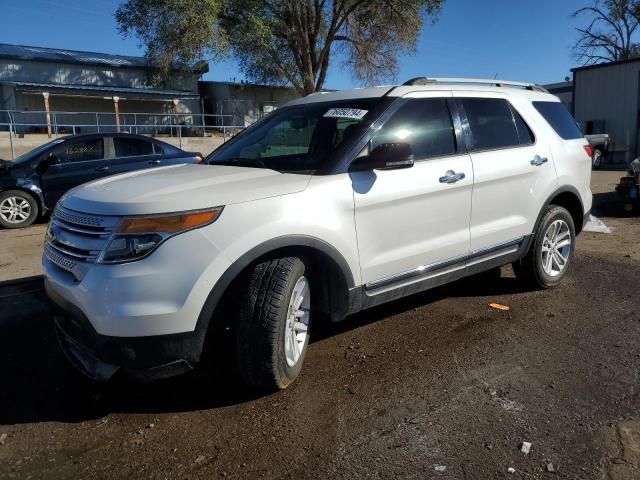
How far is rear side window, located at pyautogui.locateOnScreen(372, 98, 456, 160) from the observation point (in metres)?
3.90

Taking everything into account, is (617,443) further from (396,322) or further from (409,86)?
(409,86)

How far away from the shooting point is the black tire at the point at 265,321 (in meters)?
3.08

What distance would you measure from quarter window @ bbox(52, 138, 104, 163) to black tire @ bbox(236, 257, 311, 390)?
779cm

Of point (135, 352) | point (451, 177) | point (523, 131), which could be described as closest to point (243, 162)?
point (451, 177)

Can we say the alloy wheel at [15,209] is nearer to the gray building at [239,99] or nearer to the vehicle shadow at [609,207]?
the vehicle shadow at [609,207]

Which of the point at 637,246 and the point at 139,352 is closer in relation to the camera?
the point at 139,352

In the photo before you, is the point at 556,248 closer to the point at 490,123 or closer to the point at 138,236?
the point at 490,123

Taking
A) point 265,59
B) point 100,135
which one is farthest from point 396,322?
point 265,59

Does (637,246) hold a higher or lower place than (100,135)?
lower

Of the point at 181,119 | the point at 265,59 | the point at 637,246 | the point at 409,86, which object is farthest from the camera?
the point at 181,119

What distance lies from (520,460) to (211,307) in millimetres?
1718

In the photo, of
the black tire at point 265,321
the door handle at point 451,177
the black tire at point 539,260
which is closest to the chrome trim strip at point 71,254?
the black tire at point 265,321

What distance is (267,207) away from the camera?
314 cm

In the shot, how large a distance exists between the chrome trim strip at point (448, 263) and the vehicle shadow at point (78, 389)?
2.60 ft
